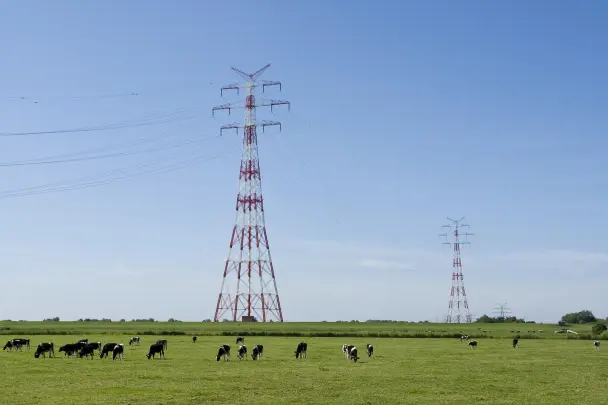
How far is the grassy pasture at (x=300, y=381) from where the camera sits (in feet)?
98.1

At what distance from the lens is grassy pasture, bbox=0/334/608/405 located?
1177 inches

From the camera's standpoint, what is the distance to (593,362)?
52.6 m

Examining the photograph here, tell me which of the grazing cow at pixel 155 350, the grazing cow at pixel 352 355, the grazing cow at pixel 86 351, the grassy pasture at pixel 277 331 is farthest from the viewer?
the grassy pasture at pixel 277 331

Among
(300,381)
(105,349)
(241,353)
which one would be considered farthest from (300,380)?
(105,349)

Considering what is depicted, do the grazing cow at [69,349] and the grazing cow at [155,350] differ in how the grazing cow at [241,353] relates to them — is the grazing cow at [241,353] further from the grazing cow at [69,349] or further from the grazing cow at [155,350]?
the grazing cow at [69,349]

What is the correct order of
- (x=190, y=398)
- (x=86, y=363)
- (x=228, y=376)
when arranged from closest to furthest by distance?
1. (x=190, y=398)
2. (x=228, y=376)
3. (x=86, y=363)

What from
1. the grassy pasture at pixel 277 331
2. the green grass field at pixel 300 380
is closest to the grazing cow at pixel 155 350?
the green grass field at pixel 300 380

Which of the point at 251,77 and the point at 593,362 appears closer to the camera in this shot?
the point at 593,362

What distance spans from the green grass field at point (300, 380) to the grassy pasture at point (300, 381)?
0.14 feet

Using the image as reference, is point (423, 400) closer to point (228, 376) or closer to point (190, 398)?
point (190, 398)

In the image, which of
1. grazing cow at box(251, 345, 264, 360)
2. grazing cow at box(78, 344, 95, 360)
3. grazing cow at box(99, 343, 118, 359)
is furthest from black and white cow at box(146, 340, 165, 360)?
grazing cow at box(251, 345, 264, 360)

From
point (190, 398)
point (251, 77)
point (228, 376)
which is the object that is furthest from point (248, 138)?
point (190, 398)

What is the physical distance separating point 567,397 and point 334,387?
10148 millimetres

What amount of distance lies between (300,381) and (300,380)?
473 mm
